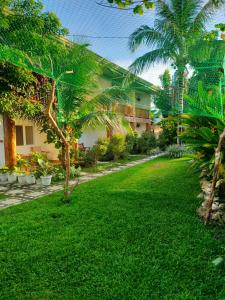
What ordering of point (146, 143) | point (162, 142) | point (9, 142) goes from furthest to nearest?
point (162, 142) < point (146, 143) < point (9, 142)

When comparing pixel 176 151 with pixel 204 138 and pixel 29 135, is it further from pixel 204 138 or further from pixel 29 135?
pixel 204 138

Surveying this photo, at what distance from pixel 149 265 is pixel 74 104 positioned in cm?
472

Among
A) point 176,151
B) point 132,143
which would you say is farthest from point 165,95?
point 132,143

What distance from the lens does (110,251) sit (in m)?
3.06

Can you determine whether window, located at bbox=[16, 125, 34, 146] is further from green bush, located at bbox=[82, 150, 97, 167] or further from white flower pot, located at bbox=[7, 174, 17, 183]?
white flower pot, located at bbox=[7, 174, 17, 183]

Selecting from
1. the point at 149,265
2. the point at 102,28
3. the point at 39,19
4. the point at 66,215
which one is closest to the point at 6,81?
the point at 39,19

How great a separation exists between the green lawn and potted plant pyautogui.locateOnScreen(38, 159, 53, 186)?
2053mm

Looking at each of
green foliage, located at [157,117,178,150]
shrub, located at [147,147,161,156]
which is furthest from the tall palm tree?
shrub, located at [147,147,161,156]

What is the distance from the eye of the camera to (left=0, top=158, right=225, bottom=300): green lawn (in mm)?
2377

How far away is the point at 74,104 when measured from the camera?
657 cm

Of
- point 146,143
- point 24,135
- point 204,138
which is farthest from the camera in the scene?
point 146,143

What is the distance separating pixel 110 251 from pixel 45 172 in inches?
191

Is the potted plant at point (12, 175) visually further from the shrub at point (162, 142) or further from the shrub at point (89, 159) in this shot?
the shrub at point (162, 142)

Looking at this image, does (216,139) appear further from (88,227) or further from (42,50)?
(42,50)
